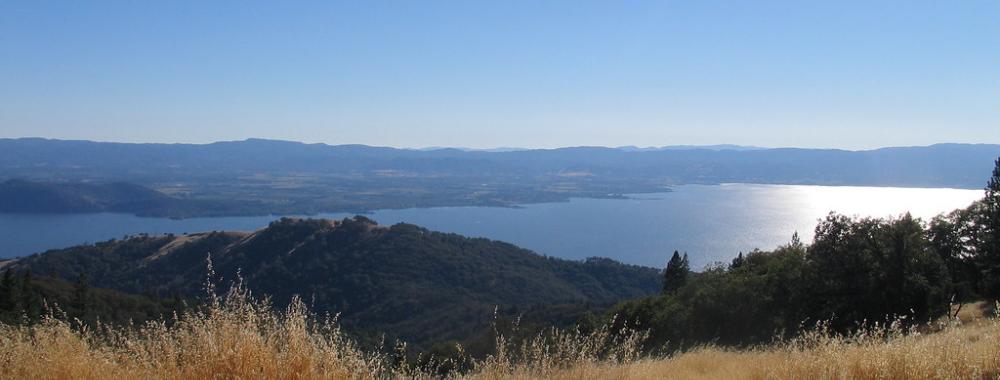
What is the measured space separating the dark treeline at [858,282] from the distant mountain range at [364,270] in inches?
1513

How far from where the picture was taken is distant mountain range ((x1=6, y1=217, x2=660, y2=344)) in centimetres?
6062

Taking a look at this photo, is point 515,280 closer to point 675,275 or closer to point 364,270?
point 364,270

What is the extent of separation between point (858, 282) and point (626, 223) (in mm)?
129780

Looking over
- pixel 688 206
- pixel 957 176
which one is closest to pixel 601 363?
pixel 688 206

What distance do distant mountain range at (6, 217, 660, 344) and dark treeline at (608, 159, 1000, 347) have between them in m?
38.4

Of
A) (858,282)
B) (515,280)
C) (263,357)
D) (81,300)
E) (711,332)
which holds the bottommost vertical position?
(515,280)

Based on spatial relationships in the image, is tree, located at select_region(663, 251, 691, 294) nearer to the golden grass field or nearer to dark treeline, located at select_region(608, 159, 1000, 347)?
dark treeline, located at select_region(608, 159, 1000, 347)

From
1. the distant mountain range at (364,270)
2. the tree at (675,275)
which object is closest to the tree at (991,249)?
the tree at (675,275)

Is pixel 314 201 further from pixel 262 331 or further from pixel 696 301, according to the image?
pixel 262 331

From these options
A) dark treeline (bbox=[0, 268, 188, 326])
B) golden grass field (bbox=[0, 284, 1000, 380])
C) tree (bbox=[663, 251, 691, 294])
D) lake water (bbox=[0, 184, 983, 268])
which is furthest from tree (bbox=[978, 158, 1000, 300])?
lake water (bbox=[0, 184, 983, 268])

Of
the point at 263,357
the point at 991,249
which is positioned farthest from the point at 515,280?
the point at 263,357

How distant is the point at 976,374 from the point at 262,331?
3.64m

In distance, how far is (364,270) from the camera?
68.9m

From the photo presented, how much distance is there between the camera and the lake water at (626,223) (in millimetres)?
103581
